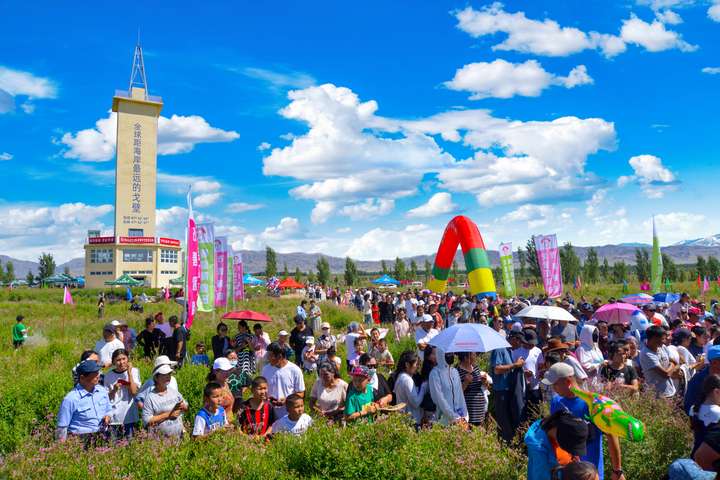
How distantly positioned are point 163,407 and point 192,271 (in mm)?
7150

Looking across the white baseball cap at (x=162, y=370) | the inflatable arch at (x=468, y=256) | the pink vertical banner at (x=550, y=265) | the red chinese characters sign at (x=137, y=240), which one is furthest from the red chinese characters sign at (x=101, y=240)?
the white baseball cap at (x=162, y=370)

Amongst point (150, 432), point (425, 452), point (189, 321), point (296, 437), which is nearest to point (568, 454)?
point (425, 452)

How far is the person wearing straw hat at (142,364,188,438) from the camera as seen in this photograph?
20.1ft

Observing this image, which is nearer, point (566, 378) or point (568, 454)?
point (568, 454)

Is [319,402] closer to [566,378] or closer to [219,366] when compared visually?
[219,366]

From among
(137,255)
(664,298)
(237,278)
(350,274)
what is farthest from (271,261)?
(664,298)

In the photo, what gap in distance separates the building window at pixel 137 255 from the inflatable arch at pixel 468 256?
58074 mm

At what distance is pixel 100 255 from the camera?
2899 inches

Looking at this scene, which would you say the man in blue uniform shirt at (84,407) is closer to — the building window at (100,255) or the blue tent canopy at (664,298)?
the blue tent canopy at (664,298)

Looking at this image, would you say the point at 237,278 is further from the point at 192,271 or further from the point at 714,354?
the point at 714,354

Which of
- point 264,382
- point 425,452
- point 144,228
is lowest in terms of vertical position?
point 425,452

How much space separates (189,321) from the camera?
12.6m

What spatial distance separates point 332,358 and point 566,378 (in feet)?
14.8

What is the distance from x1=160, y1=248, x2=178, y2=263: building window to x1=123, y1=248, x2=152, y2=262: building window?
1590mm
